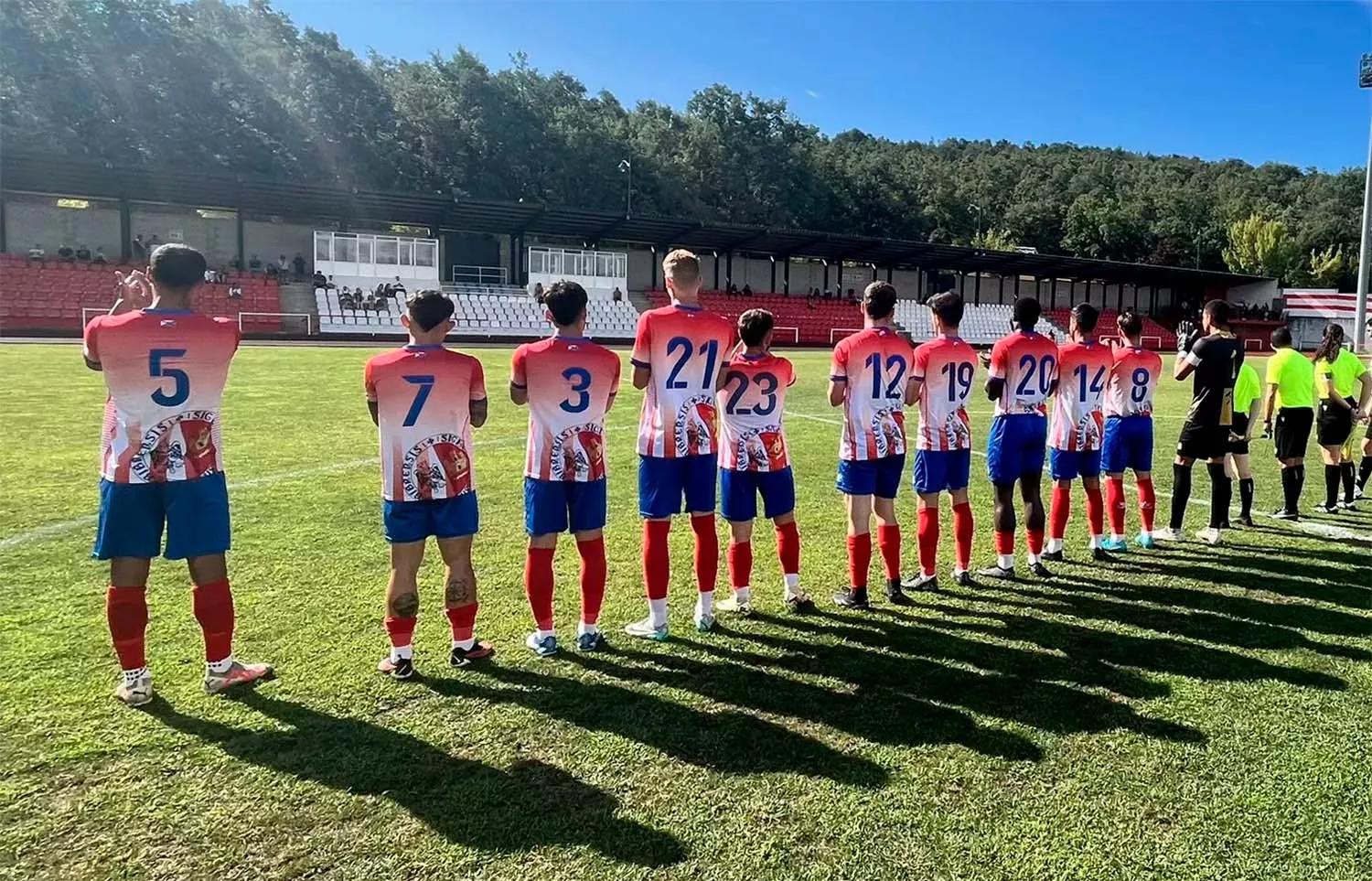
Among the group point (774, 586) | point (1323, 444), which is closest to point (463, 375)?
point (774, 586)

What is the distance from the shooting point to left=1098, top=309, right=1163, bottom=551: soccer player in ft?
22.3

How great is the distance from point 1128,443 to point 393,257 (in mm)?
38486

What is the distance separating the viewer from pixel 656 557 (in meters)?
4.73

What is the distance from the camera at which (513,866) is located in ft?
8.95

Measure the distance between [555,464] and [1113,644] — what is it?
3263 millimetres

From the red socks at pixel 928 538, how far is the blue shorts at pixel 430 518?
→ 305 centimetres

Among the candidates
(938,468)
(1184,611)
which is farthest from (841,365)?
(1184,611)

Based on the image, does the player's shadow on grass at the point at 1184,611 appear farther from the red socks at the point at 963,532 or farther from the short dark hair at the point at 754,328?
the short dark hair at the point at 754,328

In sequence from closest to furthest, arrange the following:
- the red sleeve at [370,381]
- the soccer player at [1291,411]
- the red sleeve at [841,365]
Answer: the red sleeve at [370,381] → the red sleeve at [841,365] → the soccer player at [1291,411]

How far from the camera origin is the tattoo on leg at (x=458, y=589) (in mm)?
4262

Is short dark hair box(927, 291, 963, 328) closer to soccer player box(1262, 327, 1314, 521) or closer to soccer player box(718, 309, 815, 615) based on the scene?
soccer player box(718, 309, 815, 615)

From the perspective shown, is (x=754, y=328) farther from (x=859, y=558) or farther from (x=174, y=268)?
(x=174, y=268)

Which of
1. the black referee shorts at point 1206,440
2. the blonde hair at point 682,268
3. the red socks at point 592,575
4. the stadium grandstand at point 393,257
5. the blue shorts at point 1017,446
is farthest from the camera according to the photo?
the stadium grandstand at point 393,257

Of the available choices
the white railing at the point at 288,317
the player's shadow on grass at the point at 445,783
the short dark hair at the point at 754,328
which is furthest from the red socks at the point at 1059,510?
the white railing at the point at 288,317
